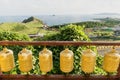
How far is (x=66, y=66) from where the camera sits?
11.0 feet

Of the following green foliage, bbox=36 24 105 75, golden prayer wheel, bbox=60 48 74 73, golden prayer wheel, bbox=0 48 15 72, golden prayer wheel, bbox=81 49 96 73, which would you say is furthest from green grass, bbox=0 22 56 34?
golden prayer wheel, bbox=81 49 96 73

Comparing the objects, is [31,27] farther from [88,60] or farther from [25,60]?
[88,60]

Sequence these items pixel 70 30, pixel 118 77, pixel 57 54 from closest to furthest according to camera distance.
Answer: pixel 118 77, pixel 57 54, pixel 70 30

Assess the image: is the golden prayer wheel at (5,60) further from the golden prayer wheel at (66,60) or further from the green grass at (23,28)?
the green grass at (23,28)

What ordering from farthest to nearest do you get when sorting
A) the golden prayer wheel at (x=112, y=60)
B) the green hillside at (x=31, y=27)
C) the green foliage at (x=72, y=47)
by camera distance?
the green hillside at (x=31, y=27)
the green foliage at (x=72, y=47)
the golden prayer wheel at (x=112, y=60)

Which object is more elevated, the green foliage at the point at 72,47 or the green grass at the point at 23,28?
the green foliage at the point at 72,47

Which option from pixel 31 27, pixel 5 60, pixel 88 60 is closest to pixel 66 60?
pixel 88 60

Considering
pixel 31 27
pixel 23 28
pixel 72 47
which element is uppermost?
pixel 72 47

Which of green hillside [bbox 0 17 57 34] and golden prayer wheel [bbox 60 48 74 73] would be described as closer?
golden prayer wheel [bbox 60 48 74 73]

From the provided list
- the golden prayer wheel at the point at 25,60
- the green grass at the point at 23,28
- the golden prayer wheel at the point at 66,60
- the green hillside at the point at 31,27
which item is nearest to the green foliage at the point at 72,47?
the golden prayer wheel at the point at 66,60

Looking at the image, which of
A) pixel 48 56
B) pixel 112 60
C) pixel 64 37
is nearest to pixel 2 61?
pixel 48 56

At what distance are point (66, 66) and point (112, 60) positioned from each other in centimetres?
→ 66

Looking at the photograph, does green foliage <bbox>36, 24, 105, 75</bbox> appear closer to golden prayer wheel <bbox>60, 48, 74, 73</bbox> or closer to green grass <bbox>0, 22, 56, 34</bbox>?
golden prayer wheel <bbox>60, 48, 74, 73</bbox>

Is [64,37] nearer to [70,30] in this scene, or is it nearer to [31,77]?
[70,30]
